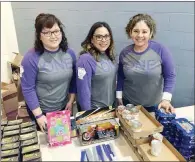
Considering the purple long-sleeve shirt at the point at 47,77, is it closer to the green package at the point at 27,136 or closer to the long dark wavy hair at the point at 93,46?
the long dark wavy hair at the point at 93,46

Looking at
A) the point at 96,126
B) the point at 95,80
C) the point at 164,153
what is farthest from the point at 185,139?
the point at 95,80

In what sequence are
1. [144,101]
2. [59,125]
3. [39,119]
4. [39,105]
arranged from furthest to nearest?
[144,101], [39,105], [39,119], [59,125]

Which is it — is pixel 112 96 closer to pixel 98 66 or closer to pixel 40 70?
pixel 98 66

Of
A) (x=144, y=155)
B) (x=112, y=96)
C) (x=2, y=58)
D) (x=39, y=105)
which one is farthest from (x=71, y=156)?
(x=2, y=58)

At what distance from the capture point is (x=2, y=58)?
2.88 m

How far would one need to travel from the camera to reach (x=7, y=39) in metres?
2.96

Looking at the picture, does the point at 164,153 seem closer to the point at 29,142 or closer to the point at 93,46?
the point at 29,142

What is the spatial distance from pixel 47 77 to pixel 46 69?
6 centimetres

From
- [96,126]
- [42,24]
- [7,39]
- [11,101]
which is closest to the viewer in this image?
[96,126]

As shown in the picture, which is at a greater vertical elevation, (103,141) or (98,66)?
(98,66)

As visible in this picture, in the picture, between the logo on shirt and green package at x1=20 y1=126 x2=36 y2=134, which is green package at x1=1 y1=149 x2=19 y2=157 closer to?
green package at x1=20 y1=126 x2=36 y2=134

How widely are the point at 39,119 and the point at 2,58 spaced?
1.64m

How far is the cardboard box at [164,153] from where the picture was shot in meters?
1.13

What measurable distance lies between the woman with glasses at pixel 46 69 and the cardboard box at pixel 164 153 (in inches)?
27.7
